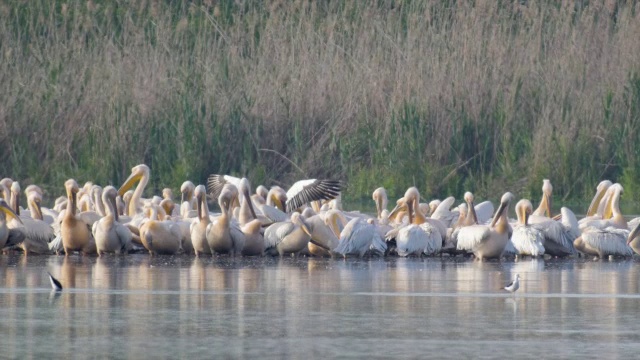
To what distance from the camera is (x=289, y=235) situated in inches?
513

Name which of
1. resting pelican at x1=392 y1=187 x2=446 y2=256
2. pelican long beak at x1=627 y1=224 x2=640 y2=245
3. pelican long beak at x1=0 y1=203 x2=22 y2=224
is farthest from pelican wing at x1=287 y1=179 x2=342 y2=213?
pelican long beak at x1=627 y1=224 x2=640 y2=245

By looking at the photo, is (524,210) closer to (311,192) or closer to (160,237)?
(311,192)

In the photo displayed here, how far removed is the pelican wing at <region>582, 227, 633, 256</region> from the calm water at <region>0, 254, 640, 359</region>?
0.57 metres

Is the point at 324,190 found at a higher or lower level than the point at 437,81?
lower

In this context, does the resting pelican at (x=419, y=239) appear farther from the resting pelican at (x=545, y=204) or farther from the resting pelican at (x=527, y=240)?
the resting pelican at (x=545, y=204)

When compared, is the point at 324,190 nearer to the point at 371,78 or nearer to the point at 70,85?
the point at 371,78

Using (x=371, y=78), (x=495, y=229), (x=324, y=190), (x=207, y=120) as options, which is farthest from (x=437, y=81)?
(x=495, y=229)

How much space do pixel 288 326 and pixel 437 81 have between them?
34.9 ft

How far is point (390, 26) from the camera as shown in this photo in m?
19.2

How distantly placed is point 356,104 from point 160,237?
6.13 meters

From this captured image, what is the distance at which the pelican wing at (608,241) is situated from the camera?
12.9 meters

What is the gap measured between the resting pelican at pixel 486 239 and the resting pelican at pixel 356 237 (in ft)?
2.37

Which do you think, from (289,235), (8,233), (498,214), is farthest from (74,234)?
(498,214)

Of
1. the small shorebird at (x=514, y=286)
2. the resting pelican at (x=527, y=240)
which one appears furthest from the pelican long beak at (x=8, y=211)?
the small shorebird at (x=514, y=286)
